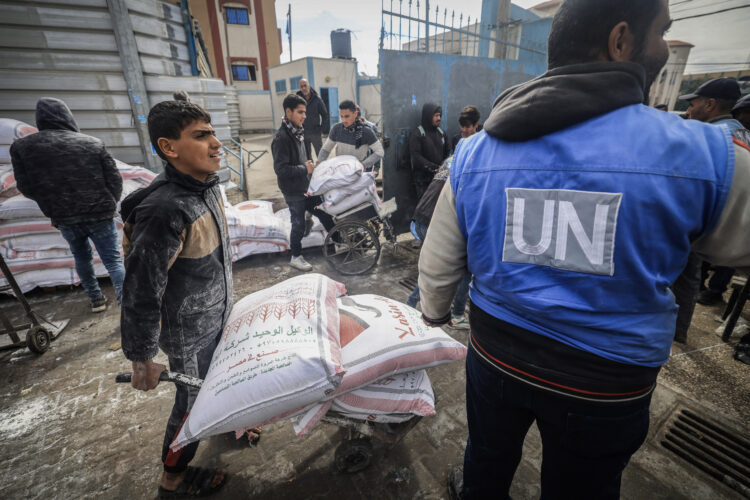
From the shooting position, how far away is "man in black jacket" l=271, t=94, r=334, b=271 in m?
3.60

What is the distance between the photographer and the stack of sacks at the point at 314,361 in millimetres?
1325

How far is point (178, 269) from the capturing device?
1405 millimetres

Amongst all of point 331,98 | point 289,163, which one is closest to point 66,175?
point 289,163

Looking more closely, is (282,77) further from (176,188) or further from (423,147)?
(176,188)

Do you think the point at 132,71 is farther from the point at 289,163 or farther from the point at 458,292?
the point at 458,292

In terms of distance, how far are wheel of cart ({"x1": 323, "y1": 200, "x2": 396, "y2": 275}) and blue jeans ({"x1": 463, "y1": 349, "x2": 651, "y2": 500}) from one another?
280 cm

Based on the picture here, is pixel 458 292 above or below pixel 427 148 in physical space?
below

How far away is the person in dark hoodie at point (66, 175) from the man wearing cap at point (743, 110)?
5.46 m

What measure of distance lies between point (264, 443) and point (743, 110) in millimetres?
4497

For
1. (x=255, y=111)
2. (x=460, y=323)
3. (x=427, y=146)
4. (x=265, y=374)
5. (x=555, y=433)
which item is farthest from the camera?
(x=255, y=111)

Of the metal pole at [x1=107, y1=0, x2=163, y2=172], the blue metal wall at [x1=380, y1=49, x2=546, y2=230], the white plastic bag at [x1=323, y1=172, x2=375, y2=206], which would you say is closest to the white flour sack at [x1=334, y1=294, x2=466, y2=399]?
the white plastic bag at [x1=323, y1=172, x2=375, y2=206]

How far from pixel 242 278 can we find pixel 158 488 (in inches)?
95.8

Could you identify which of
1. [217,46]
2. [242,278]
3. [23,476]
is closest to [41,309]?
[242,278]

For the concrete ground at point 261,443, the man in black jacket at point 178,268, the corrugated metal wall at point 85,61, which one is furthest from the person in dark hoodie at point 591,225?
the corrugated metal wall at point 85,61
